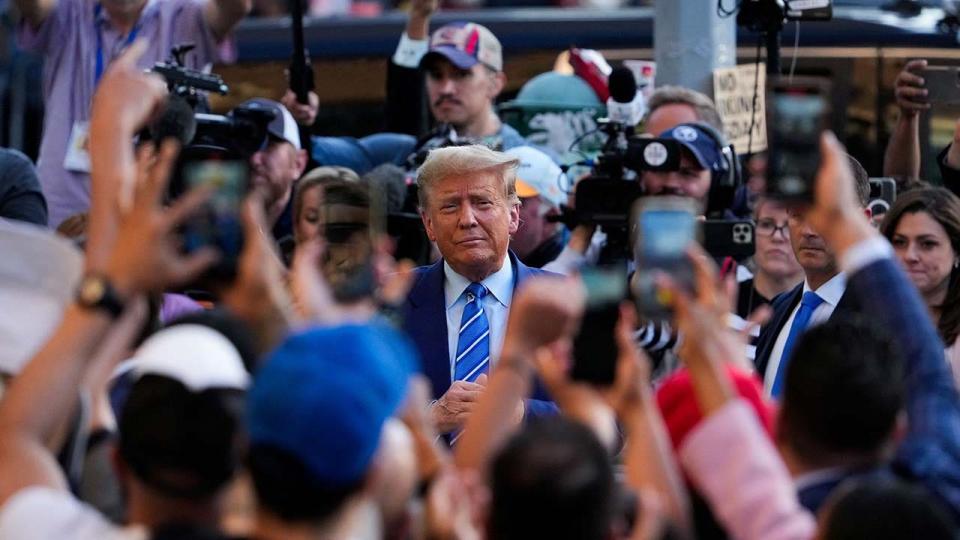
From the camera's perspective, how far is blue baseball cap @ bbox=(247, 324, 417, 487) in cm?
291

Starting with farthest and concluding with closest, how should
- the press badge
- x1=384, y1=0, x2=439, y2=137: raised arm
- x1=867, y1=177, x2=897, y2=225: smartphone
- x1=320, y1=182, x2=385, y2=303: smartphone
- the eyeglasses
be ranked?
x1=384, y1=0, x2=439, y2=137: raised arm → the press badge → x1=867, y1=177, x2=897, y2=225: smartphone → the eyeglasses → x1=320, y1=182, x2=385, y2=303: smartphone

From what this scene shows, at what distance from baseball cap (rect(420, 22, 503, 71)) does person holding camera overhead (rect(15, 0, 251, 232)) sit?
90 cm

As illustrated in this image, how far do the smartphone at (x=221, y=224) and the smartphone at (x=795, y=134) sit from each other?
0.95m

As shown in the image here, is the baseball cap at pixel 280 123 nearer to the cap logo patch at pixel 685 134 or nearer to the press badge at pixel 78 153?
the press badge at pixel 78 153

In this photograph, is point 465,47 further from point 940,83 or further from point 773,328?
point 773,328

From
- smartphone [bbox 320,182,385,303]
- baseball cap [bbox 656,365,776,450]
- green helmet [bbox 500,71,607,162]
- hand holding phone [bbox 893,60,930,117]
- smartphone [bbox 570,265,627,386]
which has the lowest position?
green helmet [bbox 500,71,607,162]

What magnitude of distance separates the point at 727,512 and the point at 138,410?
97 cm

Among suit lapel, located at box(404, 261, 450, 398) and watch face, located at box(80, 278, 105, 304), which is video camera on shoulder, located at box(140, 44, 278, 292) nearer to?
suit lapel, located at box(404, 261, 450, 398)

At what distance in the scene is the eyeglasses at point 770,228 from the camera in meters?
6.73

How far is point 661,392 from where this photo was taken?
361cm

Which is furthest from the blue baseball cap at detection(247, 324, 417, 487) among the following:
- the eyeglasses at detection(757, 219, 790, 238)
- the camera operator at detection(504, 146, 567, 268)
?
the camera operator at detection(504, 146, 567, 268)

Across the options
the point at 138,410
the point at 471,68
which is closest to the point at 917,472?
the point at 138,410

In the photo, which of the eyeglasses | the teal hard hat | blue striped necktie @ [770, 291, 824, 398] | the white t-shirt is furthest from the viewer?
the teal hard hat

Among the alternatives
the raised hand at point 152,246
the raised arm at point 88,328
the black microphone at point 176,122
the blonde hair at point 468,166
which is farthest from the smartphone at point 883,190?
the raised hand at point 152,246
